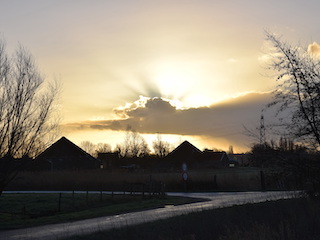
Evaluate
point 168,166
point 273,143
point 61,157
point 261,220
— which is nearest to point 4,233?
point 261,220

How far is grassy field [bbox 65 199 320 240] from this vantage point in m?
11.0

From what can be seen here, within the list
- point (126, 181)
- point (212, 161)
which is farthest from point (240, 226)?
point (212, 161)

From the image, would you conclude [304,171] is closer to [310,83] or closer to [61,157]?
[310,83]

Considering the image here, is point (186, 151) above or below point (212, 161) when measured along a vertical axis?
above

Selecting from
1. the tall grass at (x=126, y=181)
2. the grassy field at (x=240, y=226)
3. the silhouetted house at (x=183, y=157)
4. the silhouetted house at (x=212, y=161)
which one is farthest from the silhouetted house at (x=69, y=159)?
the grassy field at (x=240, y=226)


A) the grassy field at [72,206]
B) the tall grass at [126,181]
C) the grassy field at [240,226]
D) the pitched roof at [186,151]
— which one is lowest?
Answer: the grassy field at [240,226]

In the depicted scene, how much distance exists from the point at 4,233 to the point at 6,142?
4145 millimetres

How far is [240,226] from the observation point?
13.1m

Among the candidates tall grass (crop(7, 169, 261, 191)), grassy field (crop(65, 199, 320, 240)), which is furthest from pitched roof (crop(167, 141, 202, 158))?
grassy field (crop(65, 199, 320, 240))

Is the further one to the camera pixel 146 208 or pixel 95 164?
pixel 95 164

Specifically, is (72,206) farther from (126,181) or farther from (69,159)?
(69,159)

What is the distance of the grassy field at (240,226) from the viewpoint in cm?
1102

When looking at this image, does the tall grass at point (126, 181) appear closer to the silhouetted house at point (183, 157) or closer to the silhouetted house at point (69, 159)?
the silhouetted house at point (69, 159)

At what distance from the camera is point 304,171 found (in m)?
18.5
